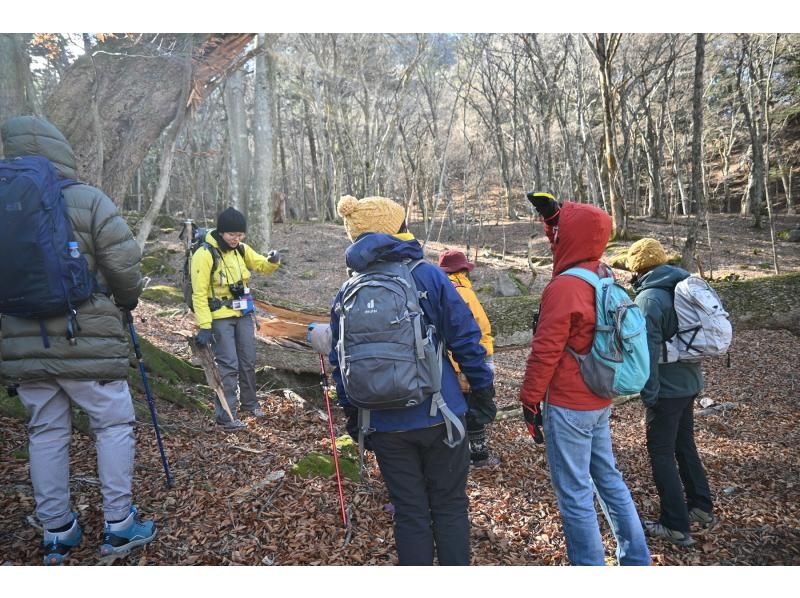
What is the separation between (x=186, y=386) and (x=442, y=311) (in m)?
4.27

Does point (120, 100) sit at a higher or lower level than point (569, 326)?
higher

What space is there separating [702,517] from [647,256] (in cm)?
204

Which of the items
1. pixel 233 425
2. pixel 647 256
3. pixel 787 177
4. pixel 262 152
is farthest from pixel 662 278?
pixel 787 177

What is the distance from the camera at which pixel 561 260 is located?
2.86 meters

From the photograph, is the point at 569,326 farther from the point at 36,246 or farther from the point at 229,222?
the point at 229,222

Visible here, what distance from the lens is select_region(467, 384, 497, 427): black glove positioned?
2523mm

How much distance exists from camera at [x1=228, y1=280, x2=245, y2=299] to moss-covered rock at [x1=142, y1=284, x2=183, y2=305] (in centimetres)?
636

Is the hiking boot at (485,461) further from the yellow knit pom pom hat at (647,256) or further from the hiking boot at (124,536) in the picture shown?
the hiking boot at (124,536)

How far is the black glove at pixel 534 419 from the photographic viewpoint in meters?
2.82

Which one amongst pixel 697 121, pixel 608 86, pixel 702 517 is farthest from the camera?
pixel 608 86

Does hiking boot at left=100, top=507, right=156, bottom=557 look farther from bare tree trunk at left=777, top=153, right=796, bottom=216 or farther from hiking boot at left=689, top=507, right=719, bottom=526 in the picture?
bare tree trunk at left=777, top=153, right=796, bottom=216

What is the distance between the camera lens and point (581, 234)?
2.77m
